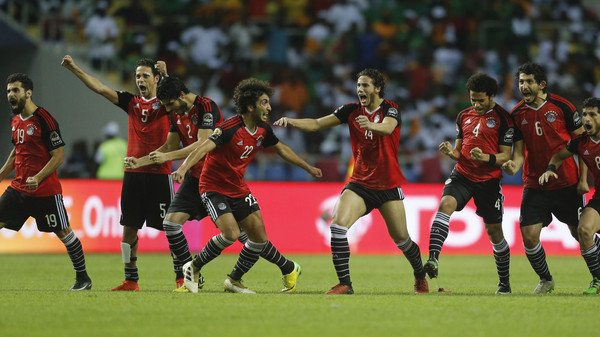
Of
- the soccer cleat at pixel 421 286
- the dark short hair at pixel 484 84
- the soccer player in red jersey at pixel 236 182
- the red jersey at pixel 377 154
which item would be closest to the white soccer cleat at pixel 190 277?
the soccer player in red jersey at pixel 236 182

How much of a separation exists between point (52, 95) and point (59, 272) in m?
9.28

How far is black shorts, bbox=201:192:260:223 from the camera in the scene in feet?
30.5

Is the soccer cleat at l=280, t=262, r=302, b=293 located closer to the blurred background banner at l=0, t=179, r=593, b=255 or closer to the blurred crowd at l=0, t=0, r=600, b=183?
the blurred background banner at l=0, t=179, r=593, b=255

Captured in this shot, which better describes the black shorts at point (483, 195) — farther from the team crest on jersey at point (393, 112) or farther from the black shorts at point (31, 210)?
the black shorts at point (31, 210)

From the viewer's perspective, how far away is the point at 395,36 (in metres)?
23.3

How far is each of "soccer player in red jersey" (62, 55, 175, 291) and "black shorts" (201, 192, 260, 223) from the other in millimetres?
984

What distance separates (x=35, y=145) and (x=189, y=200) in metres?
1.83

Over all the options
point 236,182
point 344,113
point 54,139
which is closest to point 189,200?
point 236,182

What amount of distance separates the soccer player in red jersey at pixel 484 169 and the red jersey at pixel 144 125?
325 cm

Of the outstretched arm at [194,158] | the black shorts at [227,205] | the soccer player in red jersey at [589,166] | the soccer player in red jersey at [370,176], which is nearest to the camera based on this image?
the outstretched arm at [194,158]

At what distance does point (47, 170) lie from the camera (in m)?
9.82

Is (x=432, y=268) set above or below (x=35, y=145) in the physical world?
below

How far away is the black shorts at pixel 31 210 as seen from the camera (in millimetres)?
9977

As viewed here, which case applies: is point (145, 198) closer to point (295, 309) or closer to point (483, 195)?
point (295, 309)
